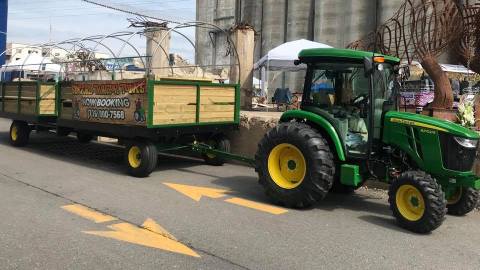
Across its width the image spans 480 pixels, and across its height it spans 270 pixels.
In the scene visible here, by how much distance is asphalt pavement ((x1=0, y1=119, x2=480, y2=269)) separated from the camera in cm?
487

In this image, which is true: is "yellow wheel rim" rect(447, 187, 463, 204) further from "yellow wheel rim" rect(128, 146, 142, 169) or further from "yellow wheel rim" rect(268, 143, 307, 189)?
"yellow wheel rim" rect(128, 146, 142, 169)

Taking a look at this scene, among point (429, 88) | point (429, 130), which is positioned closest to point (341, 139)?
point (429, 130)

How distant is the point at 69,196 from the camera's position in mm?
7391

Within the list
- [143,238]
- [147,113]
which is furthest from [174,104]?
[143,238]

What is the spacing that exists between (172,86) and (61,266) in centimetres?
487

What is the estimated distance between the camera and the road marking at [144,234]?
17.1 feet

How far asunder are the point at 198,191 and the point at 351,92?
2802 mm

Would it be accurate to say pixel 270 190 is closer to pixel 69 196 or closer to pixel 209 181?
pixel 209 181

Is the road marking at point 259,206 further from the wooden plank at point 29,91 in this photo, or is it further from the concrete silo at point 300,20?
the concrete silo at point 300,20

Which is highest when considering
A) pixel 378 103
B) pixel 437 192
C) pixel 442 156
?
pixel 378 103

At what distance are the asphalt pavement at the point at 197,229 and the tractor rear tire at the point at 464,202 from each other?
4.7 inches

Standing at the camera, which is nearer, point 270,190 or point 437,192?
point 437,192

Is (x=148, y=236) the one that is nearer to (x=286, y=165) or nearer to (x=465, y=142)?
(x=286, y=165)

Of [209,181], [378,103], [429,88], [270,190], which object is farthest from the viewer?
[429,88]
